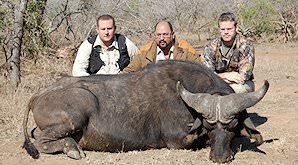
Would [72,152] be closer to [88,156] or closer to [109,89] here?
A: [88,156]

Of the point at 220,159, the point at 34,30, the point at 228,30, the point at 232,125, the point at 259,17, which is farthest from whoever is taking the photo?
the point at 259,17

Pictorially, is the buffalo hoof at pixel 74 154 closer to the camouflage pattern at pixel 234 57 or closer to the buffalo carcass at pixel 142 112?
the buffalo carcass at pixel 142 112

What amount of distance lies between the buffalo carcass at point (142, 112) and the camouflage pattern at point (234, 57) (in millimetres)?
1079

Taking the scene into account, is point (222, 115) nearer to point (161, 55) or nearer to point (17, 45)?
point (161, 55)

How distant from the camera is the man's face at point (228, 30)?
23.9 feet

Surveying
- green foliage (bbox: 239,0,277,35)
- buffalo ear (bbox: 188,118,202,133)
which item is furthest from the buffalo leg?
green foliage (bbox: 239,0,277,35)

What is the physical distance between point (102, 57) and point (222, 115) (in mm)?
2830

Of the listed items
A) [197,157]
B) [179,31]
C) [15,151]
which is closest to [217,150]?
[197,157]

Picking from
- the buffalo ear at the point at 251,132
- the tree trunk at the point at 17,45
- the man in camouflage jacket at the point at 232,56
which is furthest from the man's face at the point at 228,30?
the tree trunk at the point at 17,45

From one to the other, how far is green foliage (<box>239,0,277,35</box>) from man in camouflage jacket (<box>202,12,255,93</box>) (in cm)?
2003

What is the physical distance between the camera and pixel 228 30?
7.36m

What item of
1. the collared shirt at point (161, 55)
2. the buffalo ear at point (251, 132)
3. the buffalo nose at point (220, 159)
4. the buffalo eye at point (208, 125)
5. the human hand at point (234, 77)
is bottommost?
the buffalo nose at point (220, 159)

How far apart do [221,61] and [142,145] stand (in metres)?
2.06

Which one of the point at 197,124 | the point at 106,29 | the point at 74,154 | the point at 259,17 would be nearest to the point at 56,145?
the point at 74,154
